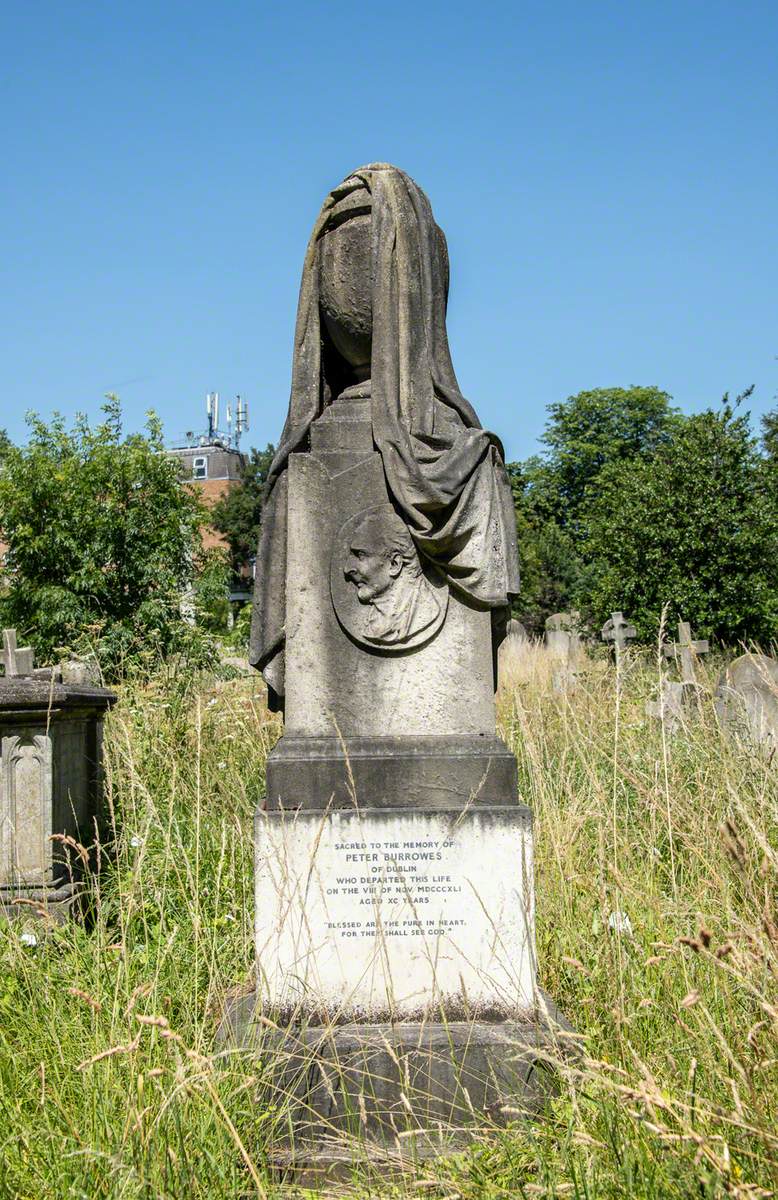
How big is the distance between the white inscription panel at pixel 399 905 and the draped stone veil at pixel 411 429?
2.48ft

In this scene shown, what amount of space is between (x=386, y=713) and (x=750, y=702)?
15.5 feet

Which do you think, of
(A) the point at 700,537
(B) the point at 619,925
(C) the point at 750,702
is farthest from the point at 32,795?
(A) the point at 700,537

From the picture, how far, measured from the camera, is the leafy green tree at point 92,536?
49.6ft

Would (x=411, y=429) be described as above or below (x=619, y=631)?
above

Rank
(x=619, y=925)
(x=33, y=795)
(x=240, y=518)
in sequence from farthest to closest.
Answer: (x=240, y=518) → (x=33, y=795) → (x=619, y=925)

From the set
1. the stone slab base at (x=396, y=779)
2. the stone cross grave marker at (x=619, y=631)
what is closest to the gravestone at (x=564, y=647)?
the stone cross grave marker at (x=619, y=631)

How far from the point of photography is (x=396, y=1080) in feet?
11.4

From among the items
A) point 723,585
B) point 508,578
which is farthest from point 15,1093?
point 723,585

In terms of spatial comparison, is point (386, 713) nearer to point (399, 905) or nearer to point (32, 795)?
point (399, 905)

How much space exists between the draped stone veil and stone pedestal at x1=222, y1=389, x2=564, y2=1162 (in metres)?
0.13

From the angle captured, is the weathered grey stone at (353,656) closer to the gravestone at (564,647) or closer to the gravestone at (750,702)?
the gravestone at (750,702)

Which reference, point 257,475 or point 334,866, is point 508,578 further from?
point 257,475

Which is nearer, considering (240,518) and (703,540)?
(703,540)

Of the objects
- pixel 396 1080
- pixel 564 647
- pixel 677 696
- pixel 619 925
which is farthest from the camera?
pixel 564 647
